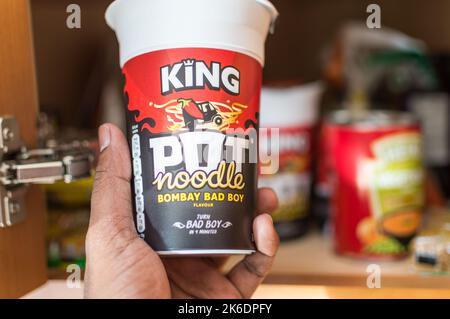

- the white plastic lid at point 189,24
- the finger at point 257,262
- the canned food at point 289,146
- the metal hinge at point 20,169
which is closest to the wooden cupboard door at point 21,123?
the metal hinge at point 20,169

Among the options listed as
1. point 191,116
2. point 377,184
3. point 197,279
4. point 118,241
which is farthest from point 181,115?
point 377,184

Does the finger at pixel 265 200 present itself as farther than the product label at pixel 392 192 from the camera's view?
No

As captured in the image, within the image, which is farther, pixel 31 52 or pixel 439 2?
pixel 439 2

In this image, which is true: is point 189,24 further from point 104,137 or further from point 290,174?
point 290,174

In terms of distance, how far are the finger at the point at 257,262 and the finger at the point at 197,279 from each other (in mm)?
12

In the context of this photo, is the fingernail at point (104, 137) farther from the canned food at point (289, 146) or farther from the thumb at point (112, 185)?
the canned food at point (289, 146)

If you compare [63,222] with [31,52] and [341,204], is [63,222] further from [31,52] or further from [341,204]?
[341,204]

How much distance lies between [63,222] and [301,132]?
15.9 inches

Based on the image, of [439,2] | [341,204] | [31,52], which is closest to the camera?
[31,52]

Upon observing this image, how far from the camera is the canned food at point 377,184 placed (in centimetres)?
77

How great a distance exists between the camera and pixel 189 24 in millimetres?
496

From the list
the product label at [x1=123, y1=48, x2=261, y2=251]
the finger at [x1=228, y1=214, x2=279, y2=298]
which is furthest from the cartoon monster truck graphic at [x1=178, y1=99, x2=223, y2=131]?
the finger at [x1=228, y1=214, x2=279, y2=298]

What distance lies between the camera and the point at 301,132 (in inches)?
34.8
